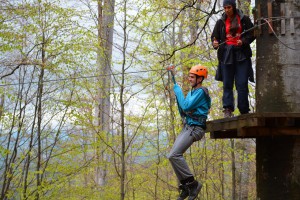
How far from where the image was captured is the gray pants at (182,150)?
4094 millimetres

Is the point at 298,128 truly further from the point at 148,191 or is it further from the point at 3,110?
the point at 148,191

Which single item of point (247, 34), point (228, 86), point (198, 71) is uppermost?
point (247, 34)

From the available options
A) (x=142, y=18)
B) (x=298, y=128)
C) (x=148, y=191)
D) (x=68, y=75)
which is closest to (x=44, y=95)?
(x=68, y=75)

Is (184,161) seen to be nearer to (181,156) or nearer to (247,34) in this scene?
(181,156)

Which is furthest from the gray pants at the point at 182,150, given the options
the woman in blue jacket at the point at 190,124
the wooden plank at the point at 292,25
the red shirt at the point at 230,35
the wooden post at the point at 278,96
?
the wooden plank at the point at 292,25

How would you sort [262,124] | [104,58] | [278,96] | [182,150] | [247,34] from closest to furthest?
[262,124] → [278,96] → [182,150] → [247,34] → [104,58]

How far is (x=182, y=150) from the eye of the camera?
4121 millimetres

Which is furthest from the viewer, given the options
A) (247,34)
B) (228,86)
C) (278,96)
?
(228,86)

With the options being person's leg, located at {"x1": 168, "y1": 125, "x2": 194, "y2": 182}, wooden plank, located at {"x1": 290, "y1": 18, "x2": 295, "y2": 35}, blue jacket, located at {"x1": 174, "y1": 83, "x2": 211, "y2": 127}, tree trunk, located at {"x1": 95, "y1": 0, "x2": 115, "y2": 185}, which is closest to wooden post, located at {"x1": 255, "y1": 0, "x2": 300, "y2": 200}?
wooden plank, located at {"x1": 290, "y1": 18, "x2": 295, "y2": 35}

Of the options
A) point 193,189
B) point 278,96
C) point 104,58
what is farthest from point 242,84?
point 104,58

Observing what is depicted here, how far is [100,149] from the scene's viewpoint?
438 inches

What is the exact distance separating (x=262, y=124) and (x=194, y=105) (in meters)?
0.85

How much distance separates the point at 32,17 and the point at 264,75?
7154 mm

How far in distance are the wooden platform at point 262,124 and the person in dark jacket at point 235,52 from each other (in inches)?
20.8
